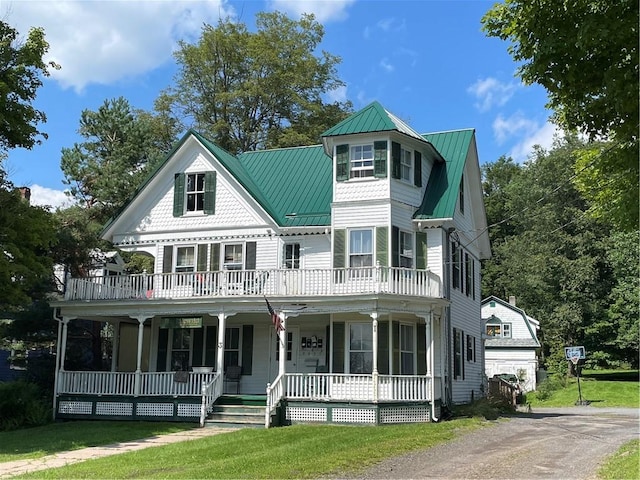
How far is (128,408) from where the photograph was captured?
21.9m

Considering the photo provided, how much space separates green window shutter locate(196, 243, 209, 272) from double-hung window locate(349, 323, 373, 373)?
5842 mm

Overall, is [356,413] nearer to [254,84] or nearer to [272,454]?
[272,454]

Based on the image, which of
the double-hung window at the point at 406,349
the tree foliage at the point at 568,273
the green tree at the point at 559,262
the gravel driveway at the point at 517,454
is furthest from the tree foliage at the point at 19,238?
the green tree at the point at 559,262

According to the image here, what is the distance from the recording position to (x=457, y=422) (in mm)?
19656

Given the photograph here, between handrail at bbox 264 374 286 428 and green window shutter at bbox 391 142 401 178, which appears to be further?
green window shutter at bbox 391 142 401 178

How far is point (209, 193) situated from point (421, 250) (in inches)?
311

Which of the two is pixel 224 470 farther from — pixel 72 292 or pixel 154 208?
pixel 154 208

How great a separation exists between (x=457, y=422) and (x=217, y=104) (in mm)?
30546

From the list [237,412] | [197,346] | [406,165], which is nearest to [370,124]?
[406,165]

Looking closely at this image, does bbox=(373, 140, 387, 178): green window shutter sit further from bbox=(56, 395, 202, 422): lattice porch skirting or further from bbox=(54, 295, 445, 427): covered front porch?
bbox=(56, 395, 202, 422): lattice porch skirting

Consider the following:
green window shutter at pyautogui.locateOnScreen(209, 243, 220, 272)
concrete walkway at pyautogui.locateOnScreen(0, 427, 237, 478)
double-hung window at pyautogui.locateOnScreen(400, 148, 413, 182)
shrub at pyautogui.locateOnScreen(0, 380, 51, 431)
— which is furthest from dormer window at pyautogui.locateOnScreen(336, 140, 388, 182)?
shrub at pyautogui.locateOnScreen(0, 380, 51, 431)

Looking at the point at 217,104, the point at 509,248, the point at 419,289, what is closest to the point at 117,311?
the point at 419,289

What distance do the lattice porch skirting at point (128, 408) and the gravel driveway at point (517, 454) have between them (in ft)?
29.3

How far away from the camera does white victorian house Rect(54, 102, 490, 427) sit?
2070 centimetres
